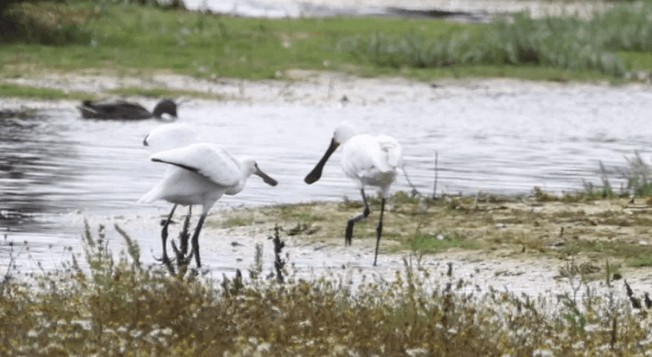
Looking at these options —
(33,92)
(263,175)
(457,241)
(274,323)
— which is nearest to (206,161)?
(263,175)

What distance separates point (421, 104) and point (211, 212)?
39.3 ft

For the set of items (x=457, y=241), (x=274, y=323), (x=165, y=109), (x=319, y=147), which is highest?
(x=274, y=323)

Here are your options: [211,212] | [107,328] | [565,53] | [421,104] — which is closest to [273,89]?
[421,104]

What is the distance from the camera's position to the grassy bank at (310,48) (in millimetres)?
28641

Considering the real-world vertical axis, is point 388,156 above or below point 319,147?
above

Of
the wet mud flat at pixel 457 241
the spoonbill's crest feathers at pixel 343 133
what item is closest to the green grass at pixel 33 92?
the wet mud flat at pixel 457 241

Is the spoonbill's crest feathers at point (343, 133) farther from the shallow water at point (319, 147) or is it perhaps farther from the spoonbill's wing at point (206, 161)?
the spoonbill's wing at point (206, 161)

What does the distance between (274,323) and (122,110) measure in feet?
50.0

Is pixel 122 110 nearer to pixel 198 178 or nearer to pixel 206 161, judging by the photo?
pixel 198 178

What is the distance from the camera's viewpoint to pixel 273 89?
90.4ft

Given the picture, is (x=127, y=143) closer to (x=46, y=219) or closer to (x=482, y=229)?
(x=46, y=219)

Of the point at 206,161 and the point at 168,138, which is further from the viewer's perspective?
the point at 168,138

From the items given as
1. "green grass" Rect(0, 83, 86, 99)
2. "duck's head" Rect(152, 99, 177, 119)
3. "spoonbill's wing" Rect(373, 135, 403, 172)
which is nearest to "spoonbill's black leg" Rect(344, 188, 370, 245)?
"spoonbill's wing" Rect(373, 135, 403, 172)

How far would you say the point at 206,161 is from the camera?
1190 cm
